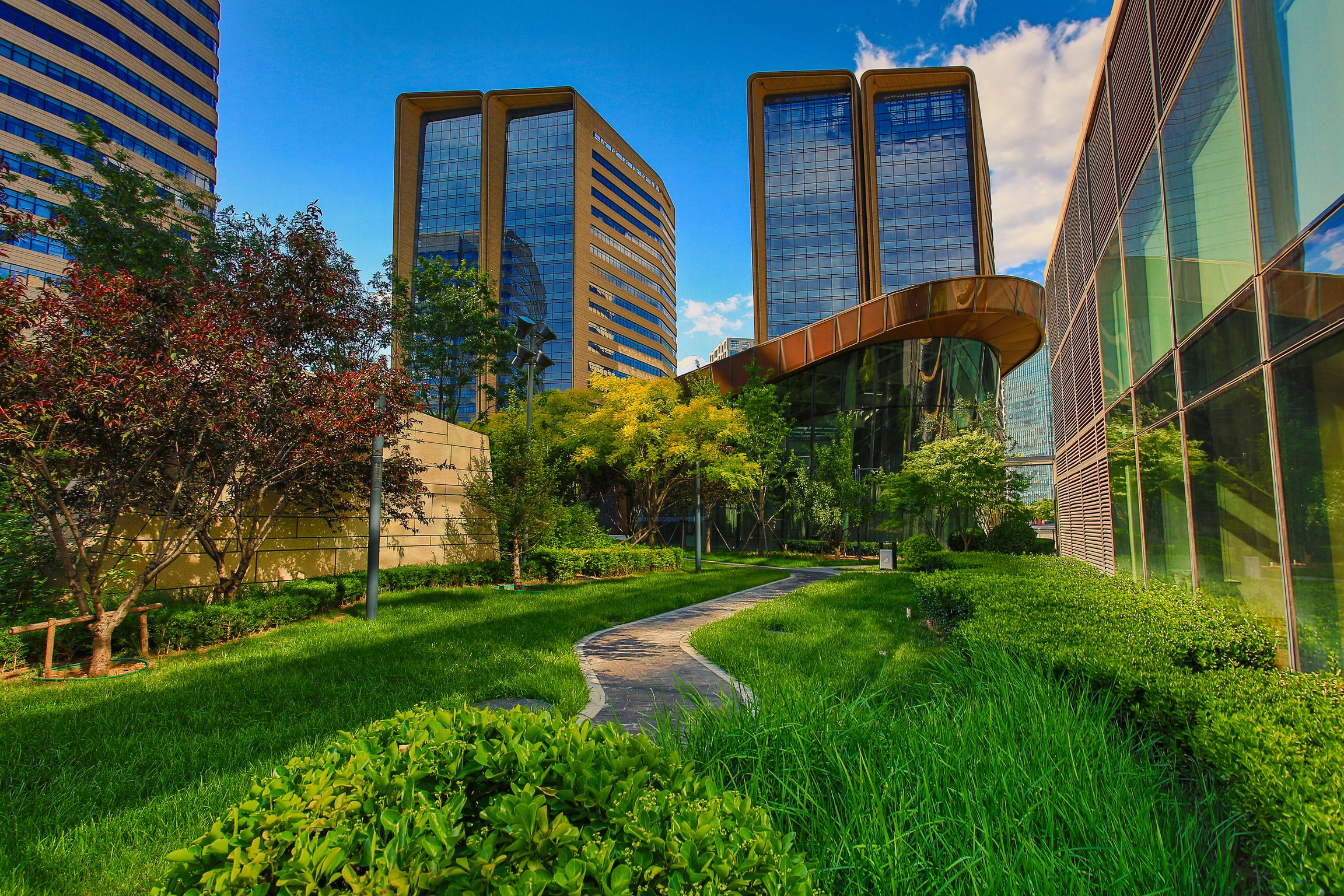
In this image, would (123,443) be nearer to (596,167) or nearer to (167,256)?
(167,256)

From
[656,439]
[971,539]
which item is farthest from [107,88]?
[971,539]

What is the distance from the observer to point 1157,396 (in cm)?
948

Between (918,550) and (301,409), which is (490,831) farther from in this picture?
(918,550)

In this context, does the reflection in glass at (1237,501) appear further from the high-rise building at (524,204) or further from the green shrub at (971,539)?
the high-rise building at (524,204)

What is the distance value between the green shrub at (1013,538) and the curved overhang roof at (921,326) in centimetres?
996

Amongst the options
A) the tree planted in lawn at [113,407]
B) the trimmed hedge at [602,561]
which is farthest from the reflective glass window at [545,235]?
the tree planted in lawn at [113,407]

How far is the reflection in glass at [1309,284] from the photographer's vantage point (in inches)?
180

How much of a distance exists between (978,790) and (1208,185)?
787cm

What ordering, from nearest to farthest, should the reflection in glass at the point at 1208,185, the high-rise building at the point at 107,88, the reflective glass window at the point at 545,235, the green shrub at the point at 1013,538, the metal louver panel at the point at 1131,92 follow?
the reflection in glass at the point at 1208,185 → the metal louver panel at the point at 1131,92 → the green shrub at the point at 1013,538 → the high-rise building at the point at 107,88 → the reflective glass window at the point at 545,235

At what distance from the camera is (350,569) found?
43.9 ft

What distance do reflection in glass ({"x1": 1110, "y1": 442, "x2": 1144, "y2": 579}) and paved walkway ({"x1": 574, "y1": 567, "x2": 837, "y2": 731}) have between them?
23.0 ft

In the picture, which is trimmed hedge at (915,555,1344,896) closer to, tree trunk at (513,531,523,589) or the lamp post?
tree trunk at (513,531,523,589)

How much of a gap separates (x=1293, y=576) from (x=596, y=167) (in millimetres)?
107777

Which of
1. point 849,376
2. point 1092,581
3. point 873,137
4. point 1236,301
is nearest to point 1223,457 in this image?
point 1236,301
